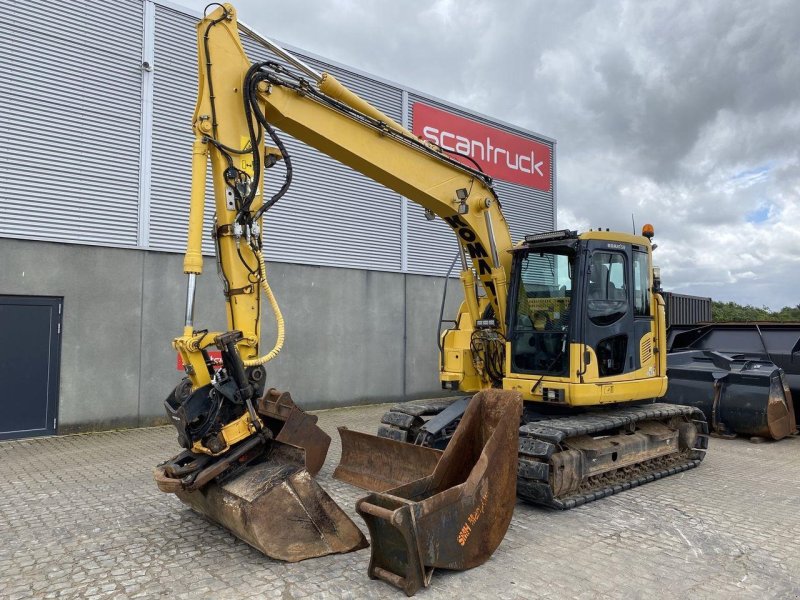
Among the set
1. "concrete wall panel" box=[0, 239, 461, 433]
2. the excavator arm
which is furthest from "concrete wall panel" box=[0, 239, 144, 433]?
the excavator arm

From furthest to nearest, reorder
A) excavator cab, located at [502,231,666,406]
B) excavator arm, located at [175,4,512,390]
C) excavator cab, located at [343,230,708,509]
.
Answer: excavator cab, located at [502,231,666,406]
excavator cab, located at [343,230,708,509]
excavator arm, located at [175,4,512,390]

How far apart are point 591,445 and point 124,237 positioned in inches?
303

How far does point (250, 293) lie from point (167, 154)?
638cm

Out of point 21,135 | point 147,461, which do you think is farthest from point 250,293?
point 21,135

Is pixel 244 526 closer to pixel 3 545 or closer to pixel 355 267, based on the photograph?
pixel 3 545

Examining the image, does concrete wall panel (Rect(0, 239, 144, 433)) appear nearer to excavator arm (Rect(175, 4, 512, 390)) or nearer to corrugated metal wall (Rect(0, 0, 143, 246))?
corrugated metal wall (Rect(0, 0, 143, 246))

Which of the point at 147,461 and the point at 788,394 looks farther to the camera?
the point at 788,394

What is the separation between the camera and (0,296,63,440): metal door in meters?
8.51

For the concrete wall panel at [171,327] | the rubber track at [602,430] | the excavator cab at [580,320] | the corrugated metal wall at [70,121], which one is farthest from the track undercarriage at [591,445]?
the corrugated metal wall at [70,121]

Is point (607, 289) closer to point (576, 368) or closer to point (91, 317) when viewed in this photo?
point (576, 368)

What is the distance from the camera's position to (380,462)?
587 cm

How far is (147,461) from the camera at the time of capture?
23.7 feet

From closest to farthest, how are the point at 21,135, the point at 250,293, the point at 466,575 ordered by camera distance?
the point at 466,575 → the point at 250,293 → the point at 21,135

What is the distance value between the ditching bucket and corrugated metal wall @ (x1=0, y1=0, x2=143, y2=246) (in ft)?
18.9
